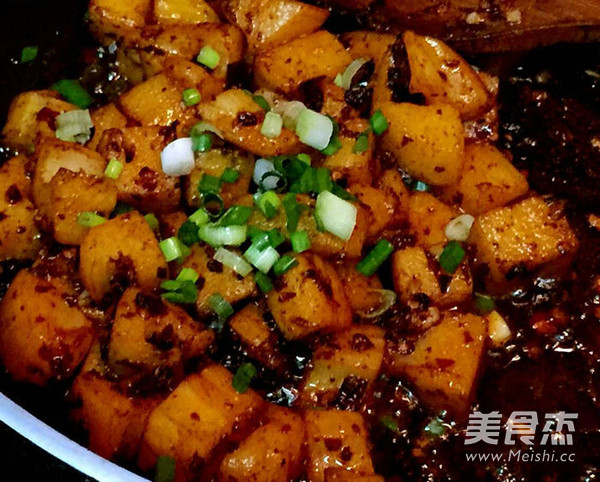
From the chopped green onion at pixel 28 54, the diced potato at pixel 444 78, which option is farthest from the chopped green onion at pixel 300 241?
the chopped green onion at pixel 28 54

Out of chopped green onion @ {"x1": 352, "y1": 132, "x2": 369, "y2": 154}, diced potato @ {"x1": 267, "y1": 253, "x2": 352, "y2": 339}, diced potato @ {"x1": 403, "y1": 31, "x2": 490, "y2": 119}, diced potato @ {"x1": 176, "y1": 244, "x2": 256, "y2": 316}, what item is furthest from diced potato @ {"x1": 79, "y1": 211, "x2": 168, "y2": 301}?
diced potato @ {"x1": 403, "y1": 31, "x2": 490, "y2": 119}

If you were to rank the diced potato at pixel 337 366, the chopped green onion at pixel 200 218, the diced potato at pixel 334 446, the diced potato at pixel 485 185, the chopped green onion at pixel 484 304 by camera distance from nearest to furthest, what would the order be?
the diced potato at pixel 334 446
the diced potato at pixel 337 366
the chopped green onion at pixel 200 218
the chopped green onion at pixel 484 304
the diced potato at pixel 485 185

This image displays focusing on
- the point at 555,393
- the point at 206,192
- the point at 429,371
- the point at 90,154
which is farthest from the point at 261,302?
the point at 555,393

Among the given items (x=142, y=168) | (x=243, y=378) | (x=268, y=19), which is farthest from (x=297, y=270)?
(x=268, y=19)

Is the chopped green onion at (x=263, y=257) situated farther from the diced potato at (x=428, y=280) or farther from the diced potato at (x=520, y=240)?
the diced potato at (x=520, y=240)

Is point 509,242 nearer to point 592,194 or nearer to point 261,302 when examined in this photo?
point 592,194

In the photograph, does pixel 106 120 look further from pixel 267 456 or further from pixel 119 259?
pixel 267 456
